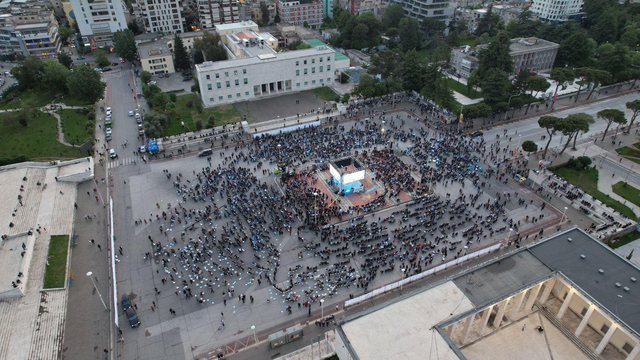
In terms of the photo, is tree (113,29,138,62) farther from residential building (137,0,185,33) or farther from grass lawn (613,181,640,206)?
grass lawn (613,181,640,206)

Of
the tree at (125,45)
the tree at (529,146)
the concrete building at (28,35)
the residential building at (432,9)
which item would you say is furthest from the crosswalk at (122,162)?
the residential building at (432,9)

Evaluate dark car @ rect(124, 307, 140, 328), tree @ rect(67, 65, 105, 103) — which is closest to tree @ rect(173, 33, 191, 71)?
tree @ rect(67, 65, 105, 103)

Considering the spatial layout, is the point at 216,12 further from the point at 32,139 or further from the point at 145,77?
the point at 32,139

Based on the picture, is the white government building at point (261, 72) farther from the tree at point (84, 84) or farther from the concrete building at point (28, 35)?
the concrete building at point (28, 35)

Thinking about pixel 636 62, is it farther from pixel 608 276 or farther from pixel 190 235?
pixel 190 235

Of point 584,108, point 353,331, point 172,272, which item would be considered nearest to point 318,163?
point 172,272

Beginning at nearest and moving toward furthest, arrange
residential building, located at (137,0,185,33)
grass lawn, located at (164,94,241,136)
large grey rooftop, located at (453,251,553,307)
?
large grey rooftop, located at (453,251,553,307) → grass lawn, located at (164,94,241,136) → residential building, located at (137,0,185,33)
